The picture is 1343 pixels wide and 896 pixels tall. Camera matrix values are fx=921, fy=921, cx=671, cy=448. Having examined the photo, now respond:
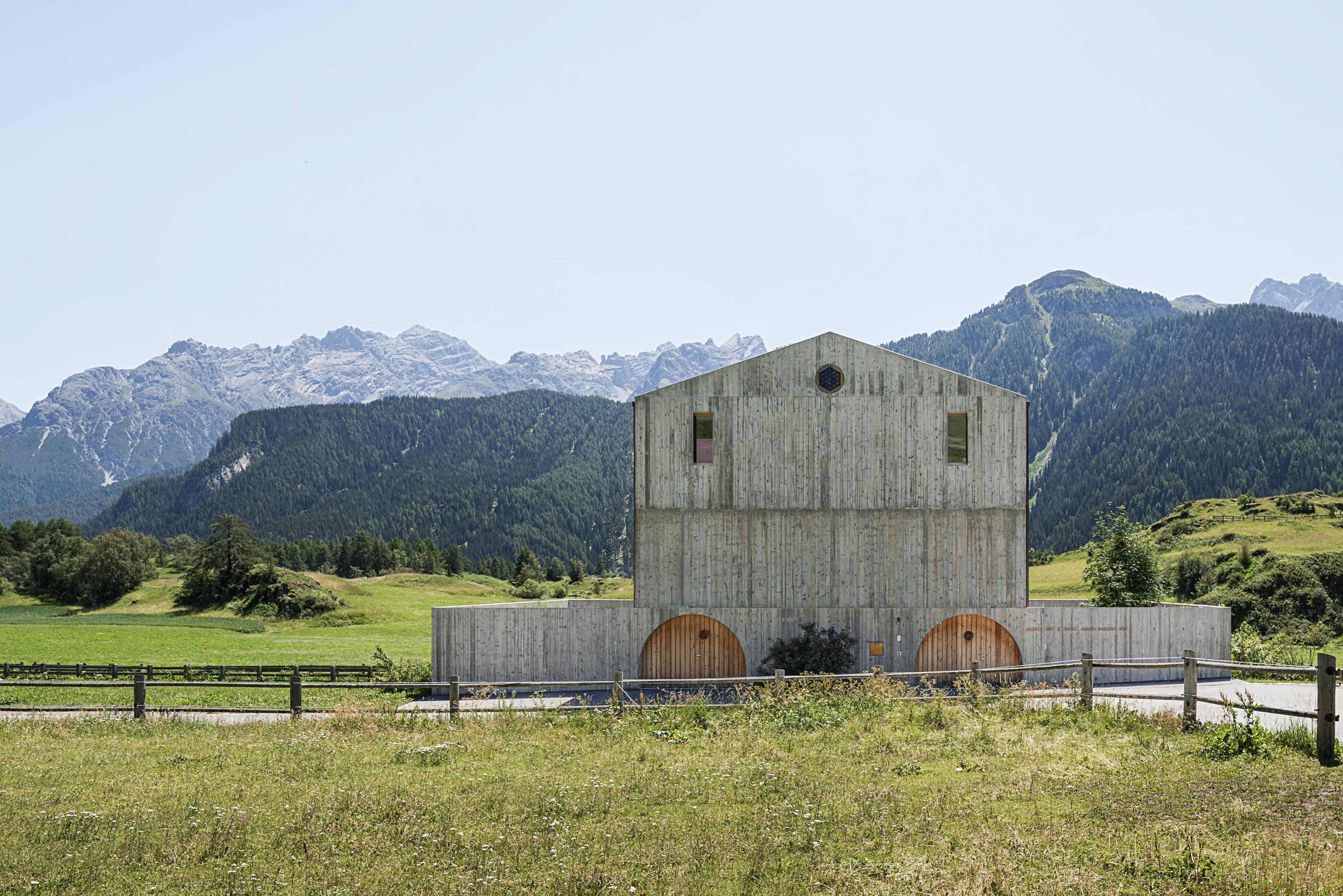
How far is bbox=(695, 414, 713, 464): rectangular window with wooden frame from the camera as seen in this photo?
89.2 ft

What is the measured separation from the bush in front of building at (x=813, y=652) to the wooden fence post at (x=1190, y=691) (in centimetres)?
1151

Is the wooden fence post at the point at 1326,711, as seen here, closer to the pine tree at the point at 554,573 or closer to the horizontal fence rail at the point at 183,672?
the horizontal fence rail at the point at 183,672

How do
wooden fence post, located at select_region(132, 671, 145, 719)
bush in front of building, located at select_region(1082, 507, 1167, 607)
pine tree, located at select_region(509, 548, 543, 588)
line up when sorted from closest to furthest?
wooden fence post, located at select_region(132, 671, 145, 719) < bush in front of building, located at select_region(1082, 507, 1167, 607) < pine tree, located at select_region(509, 548, 543, 588)

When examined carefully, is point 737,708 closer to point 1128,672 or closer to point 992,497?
point 992,497

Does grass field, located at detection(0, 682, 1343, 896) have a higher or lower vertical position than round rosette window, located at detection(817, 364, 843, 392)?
lower

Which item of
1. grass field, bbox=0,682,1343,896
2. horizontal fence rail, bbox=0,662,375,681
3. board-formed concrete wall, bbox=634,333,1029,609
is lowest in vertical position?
horizontal fence rail, bbox=0,662,375,681

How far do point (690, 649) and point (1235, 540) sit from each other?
54671 millimetres

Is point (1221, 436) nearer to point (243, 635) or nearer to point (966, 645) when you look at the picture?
point (966, 645)

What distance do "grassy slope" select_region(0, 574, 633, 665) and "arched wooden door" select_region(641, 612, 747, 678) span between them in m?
14.6

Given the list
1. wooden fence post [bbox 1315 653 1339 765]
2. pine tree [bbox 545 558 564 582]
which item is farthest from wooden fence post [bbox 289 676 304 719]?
pine tree [bbox 545 558 564 582]

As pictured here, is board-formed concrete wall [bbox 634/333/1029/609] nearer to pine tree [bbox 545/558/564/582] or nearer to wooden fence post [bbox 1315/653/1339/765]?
wooden fence post [bbox 1315/653/1339/765]

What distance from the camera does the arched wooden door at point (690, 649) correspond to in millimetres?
26453

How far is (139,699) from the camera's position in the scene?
1828 centimetres

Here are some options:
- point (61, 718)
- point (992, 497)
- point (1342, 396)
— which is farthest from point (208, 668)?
point (1342, 396)
